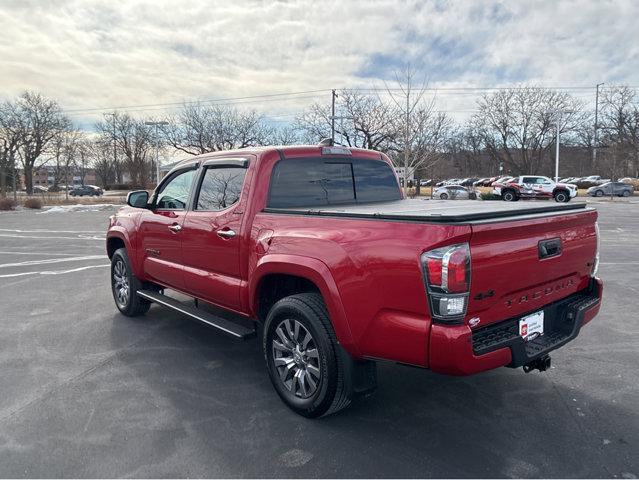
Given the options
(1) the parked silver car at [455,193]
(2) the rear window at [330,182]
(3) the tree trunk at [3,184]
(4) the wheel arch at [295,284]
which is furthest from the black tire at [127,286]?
(3) the tree trunk at [3,184]

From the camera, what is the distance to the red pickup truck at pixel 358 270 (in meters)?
2.57

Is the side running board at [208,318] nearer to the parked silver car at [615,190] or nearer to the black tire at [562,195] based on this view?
the black tire at [562,195]

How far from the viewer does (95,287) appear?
747cm

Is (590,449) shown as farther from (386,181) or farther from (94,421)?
(94,421)

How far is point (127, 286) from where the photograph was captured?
18.8ft

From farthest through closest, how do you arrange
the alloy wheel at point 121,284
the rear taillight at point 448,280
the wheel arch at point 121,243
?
the alloy wheel at point 121,284
the wheel arch at point 121,243
the rear taillight at point 448,280

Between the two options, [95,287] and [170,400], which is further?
[95,287]

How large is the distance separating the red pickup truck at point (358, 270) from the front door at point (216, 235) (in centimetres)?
2

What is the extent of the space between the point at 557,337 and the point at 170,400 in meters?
2.83

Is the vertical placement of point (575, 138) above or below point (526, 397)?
above

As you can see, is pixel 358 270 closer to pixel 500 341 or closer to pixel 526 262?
pixel 500 341

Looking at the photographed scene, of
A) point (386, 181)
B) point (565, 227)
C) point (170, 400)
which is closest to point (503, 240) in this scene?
point (565, 227)

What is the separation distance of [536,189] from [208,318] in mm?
33234

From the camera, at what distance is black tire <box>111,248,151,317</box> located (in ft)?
18.3
